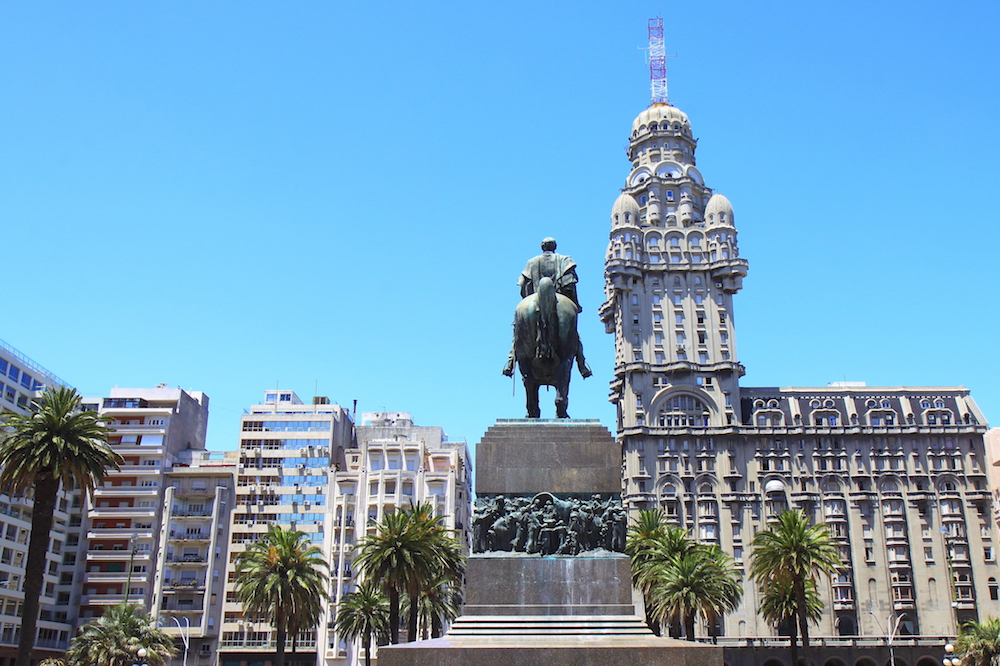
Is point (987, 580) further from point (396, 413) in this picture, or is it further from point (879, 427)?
point (396, 413)

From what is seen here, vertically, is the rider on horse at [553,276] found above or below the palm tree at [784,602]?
above

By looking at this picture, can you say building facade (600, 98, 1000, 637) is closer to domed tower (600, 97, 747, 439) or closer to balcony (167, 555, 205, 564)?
domed tower (600, 97, 747, 439)

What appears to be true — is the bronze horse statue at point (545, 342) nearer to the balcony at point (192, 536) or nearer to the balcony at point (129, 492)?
the balcony at point (192, 536)

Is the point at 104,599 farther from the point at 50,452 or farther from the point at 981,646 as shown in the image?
the point at 981,646

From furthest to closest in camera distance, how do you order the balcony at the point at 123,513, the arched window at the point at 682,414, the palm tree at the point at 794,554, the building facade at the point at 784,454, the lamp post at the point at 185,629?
1. the arched window at the point at 682,414
2. the building facade at the point at 784,454
3. the balcony at the point at 123,513
4. the lamp post at the point at 185,629
5. the palm tree at the point at 794,554

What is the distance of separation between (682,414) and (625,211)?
24.8m

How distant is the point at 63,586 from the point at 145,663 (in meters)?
38.9

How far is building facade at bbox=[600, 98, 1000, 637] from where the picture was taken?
91.7 m

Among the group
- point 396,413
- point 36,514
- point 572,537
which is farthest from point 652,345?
point 572,537

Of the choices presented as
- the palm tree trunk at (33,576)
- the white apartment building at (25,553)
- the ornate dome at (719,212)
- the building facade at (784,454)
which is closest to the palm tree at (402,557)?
the palm tree trunk at (33,576)

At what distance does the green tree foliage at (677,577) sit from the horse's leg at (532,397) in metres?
34.6

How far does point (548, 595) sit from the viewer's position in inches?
714

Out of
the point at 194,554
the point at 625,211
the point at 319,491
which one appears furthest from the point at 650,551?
the point at 625,211

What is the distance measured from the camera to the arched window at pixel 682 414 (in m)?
96.9
